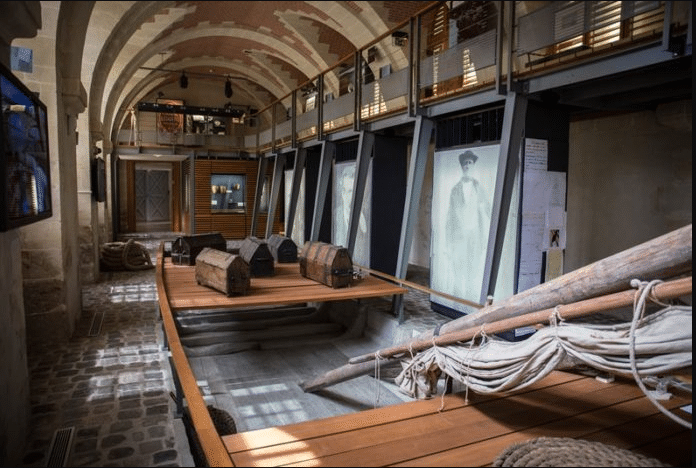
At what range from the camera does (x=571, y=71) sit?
5.17 meters

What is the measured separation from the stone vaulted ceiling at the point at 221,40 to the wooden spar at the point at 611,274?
874 centimetres

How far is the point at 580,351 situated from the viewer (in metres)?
2.06

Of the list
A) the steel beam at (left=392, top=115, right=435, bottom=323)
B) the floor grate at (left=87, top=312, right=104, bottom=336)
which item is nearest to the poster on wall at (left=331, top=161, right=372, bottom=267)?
the steel beam at (left=392, top=115, right=435, bottom=323)

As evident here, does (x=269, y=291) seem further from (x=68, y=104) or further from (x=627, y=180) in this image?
(x=627, y=180)

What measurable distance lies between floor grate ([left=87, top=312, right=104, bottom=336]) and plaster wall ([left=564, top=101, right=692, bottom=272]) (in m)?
7.87

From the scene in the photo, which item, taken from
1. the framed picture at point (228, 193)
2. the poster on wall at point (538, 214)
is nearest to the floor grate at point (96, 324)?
the poster on wall at point (538, 214)

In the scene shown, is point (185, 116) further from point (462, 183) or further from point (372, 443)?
point (372, 443)

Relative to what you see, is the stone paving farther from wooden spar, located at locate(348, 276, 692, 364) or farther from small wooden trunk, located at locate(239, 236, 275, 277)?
wooden spar, located at locate(348, 276, 692, 364)

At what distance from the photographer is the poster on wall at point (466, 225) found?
6430 millimetres

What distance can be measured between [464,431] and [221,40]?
18.9 m

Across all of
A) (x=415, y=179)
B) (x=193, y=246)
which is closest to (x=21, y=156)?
(x=193, y=246)

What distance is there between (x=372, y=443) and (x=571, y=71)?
4477mm

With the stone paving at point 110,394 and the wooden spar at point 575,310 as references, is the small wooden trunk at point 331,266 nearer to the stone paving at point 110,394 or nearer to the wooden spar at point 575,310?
the stone paving at point 110,394

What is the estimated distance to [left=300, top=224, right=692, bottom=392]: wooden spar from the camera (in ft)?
5.63
